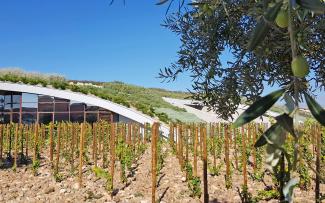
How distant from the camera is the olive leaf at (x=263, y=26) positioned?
651mm

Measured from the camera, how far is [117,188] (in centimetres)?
920

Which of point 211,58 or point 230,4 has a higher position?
point 230,4

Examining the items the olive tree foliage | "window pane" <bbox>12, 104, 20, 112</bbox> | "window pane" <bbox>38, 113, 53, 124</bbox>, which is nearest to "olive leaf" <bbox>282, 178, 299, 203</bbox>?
the olive tree foliage

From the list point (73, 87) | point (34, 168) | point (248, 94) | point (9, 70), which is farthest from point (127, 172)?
point (9, 70)

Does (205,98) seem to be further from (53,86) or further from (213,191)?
(53,86)

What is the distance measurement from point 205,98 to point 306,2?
2641mm

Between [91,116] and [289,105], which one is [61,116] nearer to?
[91,116]

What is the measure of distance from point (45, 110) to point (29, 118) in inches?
52.6

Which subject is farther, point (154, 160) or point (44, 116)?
point (44, 116)

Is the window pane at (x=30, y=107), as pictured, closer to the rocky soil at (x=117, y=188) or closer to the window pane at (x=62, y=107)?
the window pane at (x=62, y=107)

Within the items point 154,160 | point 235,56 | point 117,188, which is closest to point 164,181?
point 117,188

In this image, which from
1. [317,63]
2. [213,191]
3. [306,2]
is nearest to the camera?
[306,2]

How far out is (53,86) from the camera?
90.7 ft

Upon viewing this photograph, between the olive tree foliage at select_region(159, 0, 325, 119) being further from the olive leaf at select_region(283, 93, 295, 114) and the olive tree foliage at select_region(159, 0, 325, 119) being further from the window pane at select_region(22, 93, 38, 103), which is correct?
the window pane at select_region(22, 93, 38, 103)
